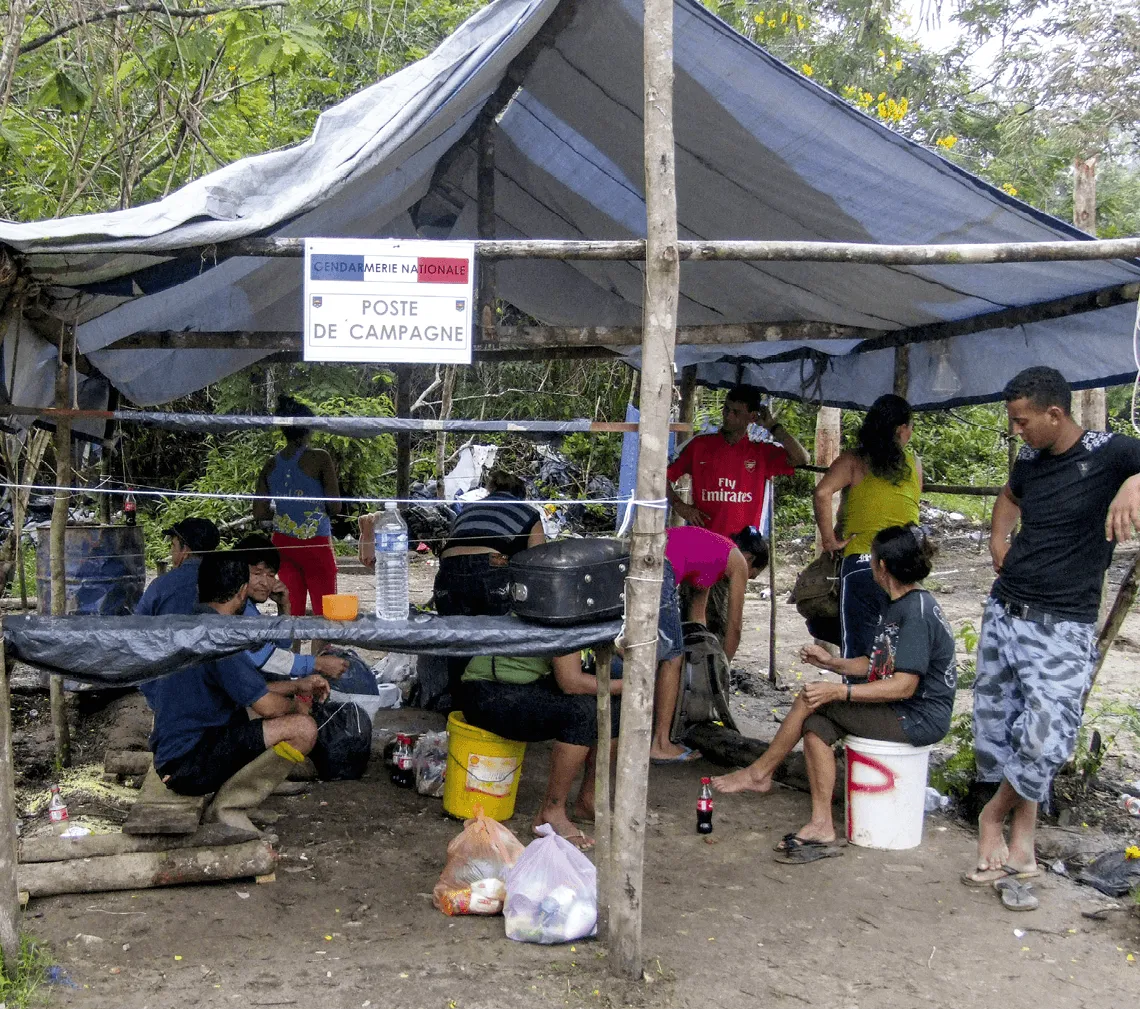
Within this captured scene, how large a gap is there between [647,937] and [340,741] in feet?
6.76

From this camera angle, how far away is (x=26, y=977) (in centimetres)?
311

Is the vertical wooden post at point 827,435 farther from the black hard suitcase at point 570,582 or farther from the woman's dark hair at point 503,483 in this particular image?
the black hard suitcase at point 570,582

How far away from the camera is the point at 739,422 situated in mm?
6512

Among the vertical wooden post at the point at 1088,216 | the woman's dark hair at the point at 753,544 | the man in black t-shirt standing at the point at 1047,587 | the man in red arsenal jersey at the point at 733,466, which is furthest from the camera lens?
the vertical wooden post at the point at 1088,216

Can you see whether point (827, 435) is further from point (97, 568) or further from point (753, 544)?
point (97, 568)

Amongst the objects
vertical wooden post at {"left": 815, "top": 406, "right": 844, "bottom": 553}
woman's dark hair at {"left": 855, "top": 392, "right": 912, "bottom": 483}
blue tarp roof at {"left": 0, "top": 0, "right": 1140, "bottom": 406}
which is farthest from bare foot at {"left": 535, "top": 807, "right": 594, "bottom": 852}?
vertical wooden post at {"left": 815, "top": 406, "right": 844, "bottom": 553}

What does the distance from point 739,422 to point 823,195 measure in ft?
7.79

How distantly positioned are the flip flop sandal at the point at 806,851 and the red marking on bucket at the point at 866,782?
5.4 inches

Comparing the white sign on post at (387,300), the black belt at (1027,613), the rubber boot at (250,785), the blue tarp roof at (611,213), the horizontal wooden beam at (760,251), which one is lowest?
the rubber boot at (250,785)

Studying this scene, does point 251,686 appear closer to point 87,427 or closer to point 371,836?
point 371,836

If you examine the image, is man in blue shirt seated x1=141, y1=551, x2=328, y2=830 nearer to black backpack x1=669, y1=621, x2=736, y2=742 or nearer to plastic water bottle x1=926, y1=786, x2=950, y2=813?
black backpack x1=669, y1=621, x2=736, y2=742

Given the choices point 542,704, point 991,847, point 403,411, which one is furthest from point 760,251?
point 403,411

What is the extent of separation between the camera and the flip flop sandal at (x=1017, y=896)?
12.8 ft

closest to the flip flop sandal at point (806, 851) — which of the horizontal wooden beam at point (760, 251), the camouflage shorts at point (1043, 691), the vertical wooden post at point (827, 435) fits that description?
the camouflage shorts at point (1043, 691)
